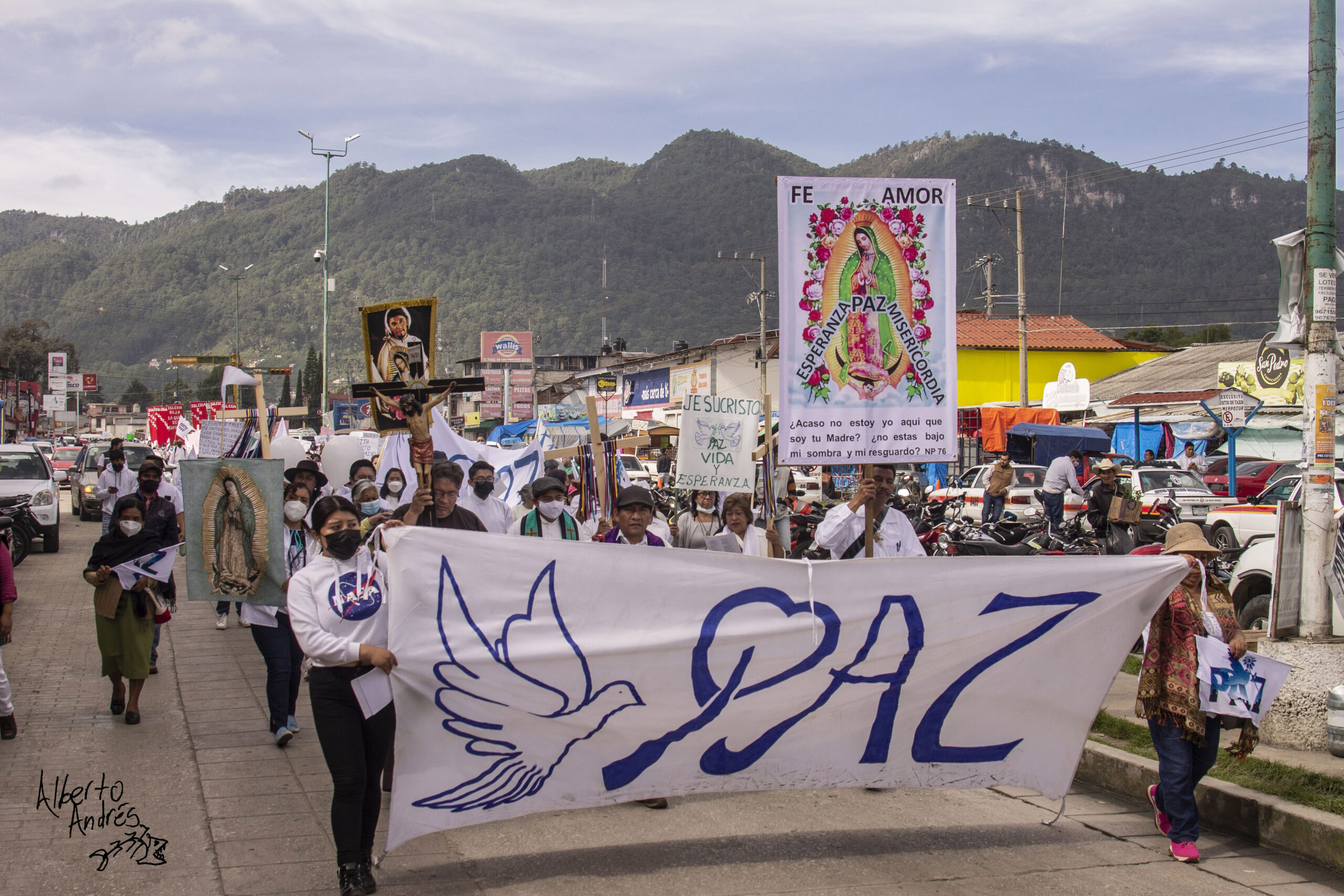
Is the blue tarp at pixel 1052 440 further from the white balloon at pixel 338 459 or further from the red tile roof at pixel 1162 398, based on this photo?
the white balloon at pixel 338 459

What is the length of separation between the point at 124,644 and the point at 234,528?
1314mm

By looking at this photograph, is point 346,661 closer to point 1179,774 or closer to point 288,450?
point 1179,774

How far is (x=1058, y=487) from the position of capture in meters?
18.8

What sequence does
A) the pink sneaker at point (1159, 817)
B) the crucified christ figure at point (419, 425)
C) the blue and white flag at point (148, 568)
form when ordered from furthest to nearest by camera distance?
1. the blue and white flag at point (148, 568)
2. the crucified christ figure at point (419, 425)
3. the pink sneaker at point (1159, 817)

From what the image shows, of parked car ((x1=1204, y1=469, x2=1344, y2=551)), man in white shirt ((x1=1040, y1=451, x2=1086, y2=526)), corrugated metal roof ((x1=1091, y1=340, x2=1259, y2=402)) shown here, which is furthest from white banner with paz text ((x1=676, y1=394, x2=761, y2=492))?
corrugated metal roof ((x1=1091, y1=340, x2=1259, y2=402))

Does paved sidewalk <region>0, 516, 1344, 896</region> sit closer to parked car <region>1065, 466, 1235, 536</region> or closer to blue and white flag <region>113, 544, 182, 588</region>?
blue and white flag <region>113, 544, 182, 588</region>

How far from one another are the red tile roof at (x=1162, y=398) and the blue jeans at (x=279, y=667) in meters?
29.4

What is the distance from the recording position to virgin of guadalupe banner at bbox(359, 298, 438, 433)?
22.0 feet

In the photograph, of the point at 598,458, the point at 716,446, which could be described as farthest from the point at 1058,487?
the point at 598,458

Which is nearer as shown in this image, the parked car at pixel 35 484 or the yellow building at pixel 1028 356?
the parked car at pixel 35 484

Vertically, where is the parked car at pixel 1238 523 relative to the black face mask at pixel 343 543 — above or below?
below

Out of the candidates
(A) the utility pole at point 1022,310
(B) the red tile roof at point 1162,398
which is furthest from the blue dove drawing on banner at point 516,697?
(B) the red tile roof at point 1162,398

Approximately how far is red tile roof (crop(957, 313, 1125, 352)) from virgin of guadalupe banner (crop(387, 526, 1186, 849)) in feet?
139

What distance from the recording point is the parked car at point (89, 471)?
26.7 metres
